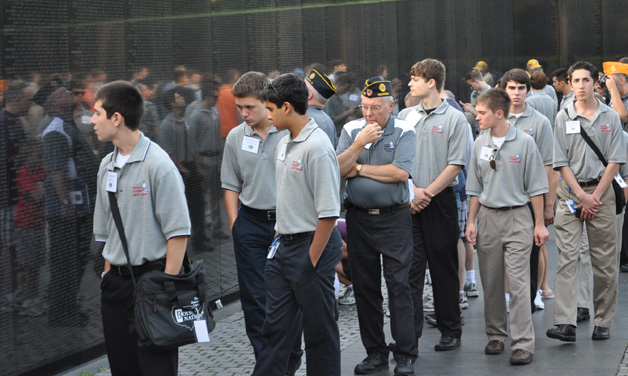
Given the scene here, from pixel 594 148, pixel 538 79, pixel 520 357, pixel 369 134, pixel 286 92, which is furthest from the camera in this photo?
pixel 538 79

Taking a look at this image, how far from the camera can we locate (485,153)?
7812 millimetres

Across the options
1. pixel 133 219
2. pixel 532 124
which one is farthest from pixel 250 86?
pixel 532 124

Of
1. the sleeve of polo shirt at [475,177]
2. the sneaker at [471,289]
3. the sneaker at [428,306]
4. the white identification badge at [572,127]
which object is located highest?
the white identification badge at [572,127]

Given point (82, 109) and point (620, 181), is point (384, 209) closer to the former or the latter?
point (620, 181)

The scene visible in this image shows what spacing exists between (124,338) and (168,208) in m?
0.68

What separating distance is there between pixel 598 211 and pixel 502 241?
3.24 feet

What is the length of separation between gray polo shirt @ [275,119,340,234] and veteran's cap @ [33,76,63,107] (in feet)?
7.45

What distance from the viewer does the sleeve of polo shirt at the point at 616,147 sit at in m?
8.12

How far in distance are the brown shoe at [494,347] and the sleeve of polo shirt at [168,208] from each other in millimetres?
3614

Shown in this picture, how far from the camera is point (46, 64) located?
24.0 ft

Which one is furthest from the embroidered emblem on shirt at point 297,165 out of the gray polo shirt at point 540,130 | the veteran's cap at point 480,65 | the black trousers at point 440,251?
the veteran's cap at point 480,65

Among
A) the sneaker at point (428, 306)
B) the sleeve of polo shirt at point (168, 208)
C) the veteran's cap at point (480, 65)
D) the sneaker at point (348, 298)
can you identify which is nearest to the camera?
the sleeve of polo shirt at point (168, 208)

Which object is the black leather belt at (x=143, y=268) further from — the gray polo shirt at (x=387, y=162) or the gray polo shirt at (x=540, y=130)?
the gray polo shirt at (x=540, y=130)

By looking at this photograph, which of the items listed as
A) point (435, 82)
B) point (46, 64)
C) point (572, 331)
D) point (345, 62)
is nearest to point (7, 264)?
point (46, 64)
